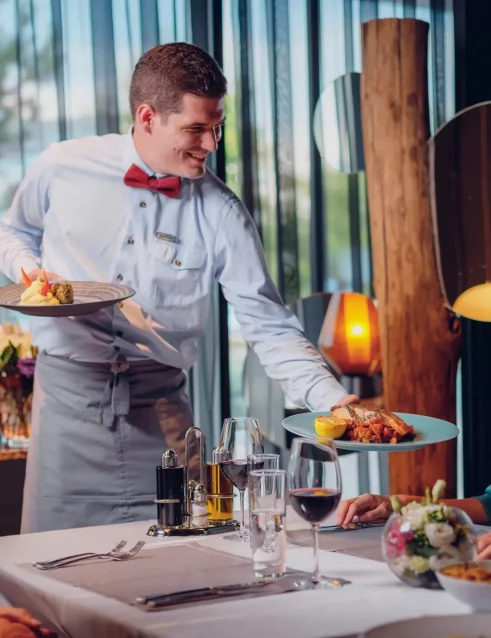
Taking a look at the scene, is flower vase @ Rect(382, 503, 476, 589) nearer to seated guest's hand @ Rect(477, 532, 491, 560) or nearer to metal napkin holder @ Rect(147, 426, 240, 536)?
seated guest's hand @ Rect(477, 532, 491, 560)

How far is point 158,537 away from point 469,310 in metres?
2.37

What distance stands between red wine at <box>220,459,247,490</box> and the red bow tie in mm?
1081

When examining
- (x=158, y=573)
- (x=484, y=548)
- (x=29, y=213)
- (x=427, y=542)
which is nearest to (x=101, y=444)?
(x=29, y=213)

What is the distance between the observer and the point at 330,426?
2217 millimetres

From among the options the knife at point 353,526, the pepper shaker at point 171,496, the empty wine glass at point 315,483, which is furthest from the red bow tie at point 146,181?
the empty wine glass at point 315,483

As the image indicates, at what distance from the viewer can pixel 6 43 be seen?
372 cm

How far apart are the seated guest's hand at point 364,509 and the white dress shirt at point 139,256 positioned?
719mm

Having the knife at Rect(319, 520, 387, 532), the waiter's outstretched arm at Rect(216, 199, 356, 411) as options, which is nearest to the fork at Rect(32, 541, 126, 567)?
the knife at Rect(319, 520, 387, 532)

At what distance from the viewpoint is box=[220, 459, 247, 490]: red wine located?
195 cm

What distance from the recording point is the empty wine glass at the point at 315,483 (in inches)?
61.7

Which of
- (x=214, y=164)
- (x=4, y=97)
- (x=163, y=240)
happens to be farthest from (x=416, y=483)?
(x=4, y=97)

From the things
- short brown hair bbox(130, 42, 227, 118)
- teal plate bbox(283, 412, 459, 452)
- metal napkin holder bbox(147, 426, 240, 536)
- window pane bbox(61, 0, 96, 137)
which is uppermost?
window pane bbox(61, 0, 96, 137)

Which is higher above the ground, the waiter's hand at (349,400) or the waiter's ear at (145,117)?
the waiter's ear at (145,117)

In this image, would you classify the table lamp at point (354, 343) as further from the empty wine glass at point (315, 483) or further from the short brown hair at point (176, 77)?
the empty wine glass at point (315, 483)
